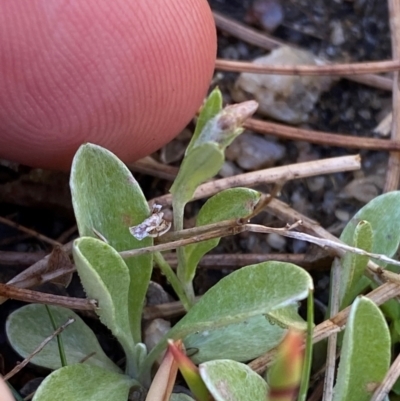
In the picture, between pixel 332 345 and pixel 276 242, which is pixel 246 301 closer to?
pixel 332 345

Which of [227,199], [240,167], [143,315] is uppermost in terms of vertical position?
[227,199]

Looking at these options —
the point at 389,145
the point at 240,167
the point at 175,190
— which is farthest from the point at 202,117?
the point at 389,145

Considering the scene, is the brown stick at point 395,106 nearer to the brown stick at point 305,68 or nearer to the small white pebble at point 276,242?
the brown stick at point 305,68

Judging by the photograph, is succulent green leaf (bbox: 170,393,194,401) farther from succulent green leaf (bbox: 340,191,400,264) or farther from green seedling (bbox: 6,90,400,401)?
succulent green leaf (bbox: 340,191,400,264)

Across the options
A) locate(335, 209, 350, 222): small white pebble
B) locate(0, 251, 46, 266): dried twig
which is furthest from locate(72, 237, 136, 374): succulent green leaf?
locate(335, 209, 350, 222): small white pebble

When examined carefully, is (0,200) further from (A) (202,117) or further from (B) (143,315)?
(A) (202,117)

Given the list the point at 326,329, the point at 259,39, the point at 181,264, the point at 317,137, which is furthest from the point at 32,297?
the point at 259,39

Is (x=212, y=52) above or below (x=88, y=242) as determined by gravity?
above
